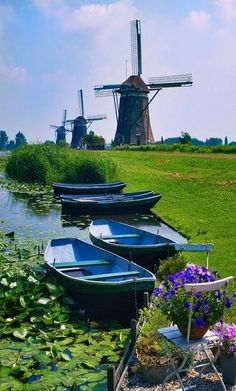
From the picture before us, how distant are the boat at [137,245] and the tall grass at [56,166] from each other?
1610 centimetres

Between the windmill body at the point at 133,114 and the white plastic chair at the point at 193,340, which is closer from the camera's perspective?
the white plastic chair at the point at 193,340

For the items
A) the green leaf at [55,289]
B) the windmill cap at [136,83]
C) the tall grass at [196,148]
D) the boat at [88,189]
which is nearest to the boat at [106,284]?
the green leaf at [55,289]

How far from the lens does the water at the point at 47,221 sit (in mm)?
17281

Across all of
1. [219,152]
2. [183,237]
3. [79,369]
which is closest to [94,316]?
[79,369]

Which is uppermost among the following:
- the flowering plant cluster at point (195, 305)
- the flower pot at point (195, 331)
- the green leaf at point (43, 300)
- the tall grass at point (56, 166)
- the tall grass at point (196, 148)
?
the tall grass at point (196, 148)

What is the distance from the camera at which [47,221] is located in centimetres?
2030

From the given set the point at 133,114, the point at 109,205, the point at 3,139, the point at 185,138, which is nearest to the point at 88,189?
the point at 109,205

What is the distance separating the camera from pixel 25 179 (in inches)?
1383

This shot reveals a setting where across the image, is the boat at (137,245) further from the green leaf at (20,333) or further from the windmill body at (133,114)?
the windmill body at (133,114)

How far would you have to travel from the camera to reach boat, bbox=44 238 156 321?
8625mm

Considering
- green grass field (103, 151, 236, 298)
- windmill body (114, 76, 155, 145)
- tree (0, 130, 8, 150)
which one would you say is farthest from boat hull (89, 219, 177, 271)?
tree (0, 130, 8, 150)

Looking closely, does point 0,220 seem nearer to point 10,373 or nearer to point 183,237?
point 183,237

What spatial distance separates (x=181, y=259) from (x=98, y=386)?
4446 millimetres

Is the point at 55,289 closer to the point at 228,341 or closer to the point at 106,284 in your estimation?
the point at 106,284
